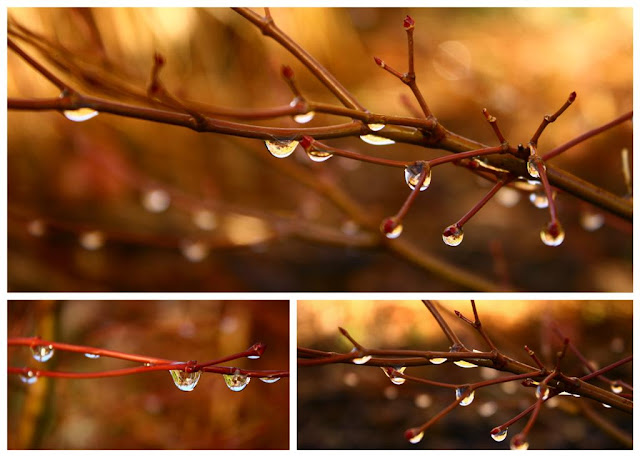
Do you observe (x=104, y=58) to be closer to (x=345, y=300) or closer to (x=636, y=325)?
(x=345, y=300)

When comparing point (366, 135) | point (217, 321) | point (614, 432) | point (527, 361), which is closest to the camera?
point (366, 135)

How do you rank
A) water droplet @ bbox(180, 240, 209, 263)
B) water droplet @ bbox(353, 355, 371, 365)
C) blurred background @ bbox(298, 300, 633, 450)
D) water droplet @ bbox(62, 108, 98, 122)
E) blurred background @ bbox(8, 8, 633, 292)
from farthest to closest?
blurred background @ bbox(8, 8, 633, 292)
water droplet @ bbox(180, 240, 209, 263)
blurred background @ bbox(298, 300, 633, 450)
water droplet @ bbox(353, 355, 371, 365)
water droplet @ bbox(62, 108, 98, 122)

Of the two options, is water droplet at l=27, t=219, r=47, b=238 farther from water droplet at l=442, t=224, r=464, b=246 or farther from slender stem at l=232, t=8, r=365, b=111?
water droplet at l=442, t=224, r=464, b=246

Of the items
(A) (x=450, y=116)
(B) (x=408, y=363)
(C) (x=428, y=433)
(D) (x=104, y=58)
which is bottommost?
(C) (x=428, y=433)

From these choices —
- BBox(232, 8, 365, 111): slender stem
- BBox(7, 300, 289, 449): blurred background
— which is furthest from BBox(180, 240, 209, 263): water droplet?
BBox(232, 8, 365, 111): slender stem

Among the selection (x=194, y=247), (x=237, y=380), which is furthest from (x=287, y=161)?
(x=237, y=380)

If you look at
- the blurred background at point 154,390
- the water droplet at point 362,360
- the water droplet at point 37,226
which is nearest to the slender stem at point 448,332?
the water droplet at point 362,360

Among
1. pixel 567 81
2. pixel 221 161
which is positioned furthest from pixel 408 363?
pixel 567 81
